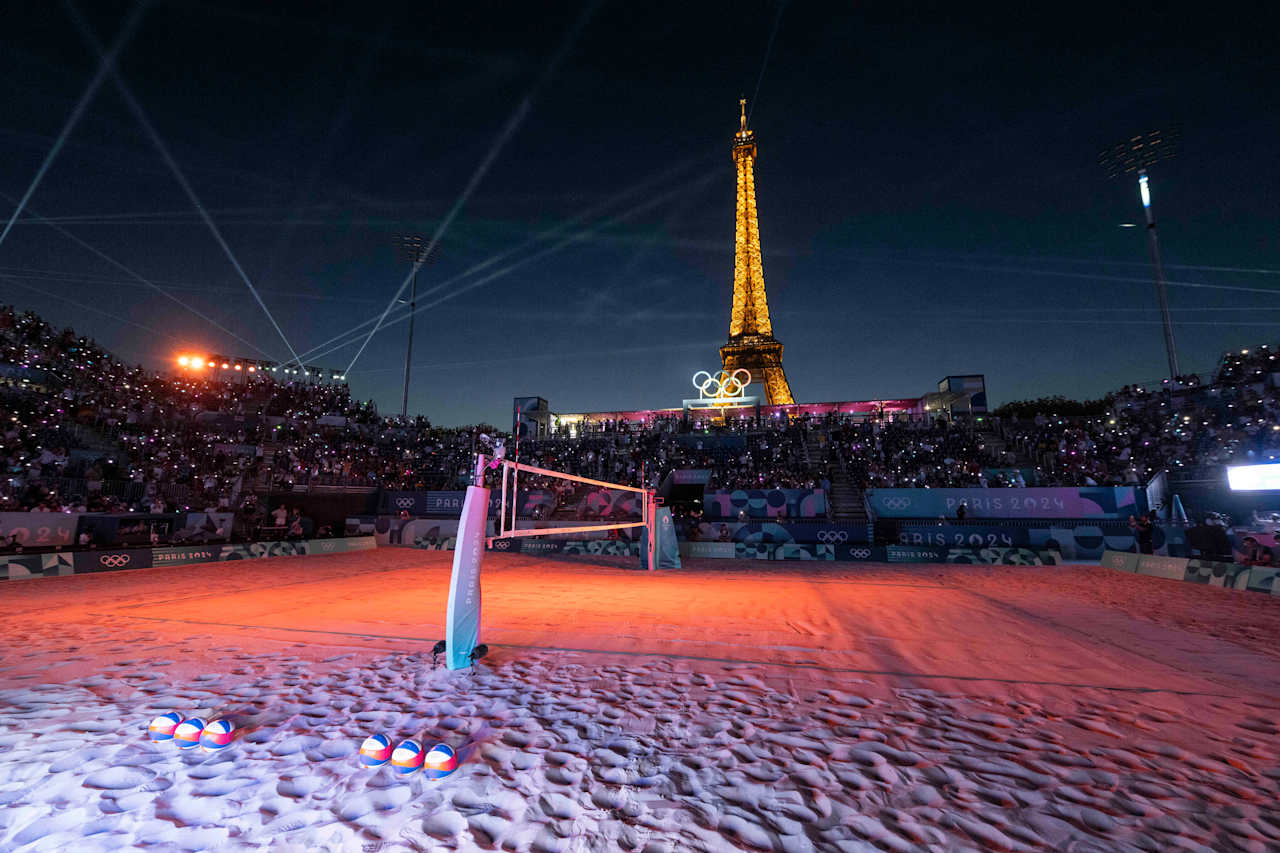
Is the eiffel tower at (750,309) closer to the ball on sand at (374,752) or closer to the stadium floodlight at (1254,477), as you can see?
the stadium floodlight at (1254,477)

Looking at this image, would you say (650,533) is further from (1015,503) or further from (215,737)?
(1015,503)

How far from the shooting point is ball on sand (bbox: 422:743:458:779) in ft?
11.9

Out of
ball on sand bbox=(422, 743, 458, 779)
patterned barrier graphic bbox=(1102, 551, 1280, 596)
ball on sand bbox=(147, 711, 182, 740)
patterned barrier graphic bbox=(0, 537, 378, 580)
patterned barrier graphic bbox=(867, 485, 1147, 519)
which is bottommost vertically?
patterned barrier graphic bbox=(1102, 551, 1280, 596)


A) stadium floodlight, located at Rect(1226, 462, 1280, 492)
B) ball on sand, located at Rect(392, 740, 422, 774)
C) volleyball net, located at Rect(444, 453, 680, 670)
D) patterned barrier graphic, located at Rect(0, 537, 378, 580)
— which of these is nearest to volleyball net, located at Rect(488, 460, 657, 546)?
volleyball net, located at Rect(444, 453, 680, 670)

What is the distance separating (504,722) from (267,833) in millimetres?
1843

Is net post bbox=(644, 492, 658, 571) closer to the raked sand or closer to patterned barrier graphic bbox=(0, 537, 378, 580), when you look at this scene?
the raked sand

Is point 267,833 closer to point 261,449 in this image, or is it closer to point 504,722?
point 504,722

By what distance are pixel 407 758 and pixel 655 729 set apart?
198 centimetres

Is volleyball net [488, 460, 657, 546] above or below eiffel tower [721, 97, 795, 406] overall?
below

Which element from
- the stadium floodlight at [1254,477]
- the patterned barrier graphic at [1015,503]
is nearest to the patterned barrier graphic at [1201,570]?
the patterned barrier graphic at [1015,503]

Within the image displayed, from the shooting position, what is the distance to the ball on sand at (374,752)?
3.76 meters

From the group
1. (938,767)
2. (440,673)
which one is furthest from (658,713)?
(440,673)

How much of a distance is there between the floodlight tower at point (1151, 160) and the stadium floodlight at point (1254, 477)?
52.2 ft

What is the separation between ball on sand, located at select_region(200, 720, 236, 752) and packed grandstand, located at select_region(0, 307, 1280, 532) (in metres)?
12.4
